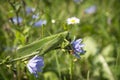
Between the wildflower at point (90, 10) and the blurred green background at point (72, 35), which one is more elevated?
the wildflower at point (90, 10)

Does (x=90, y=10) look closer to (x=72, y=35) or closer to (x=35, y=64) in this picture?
(x=72, y=35)

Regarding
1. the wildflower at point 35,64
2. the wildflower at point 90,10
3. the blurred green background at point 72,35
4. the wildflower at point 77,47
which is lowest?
the wildflower at point 35,64

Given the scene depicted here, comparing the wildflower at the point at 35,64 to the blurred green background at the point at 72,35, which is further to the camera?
the blurred green background at the point at 72,35

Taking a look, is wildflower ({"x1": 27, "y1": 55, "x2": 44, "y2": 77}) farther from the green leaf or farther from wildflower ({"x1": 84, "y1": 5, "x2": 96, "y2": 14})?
wildflower ({"x1": 84, "y1": 5, "x2": 96, "y2": 14})

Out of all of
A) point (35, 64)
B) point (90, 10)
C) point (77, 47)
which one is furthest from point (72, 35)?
point (35, 64)

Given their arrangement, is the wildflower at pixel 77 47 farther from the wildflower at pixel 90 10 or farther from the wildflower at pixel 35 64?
the wildflower at pixel 90 10

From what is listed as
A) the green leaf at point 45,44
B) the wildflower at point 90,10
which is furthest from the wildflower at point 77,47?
the wildflower at point 90,10

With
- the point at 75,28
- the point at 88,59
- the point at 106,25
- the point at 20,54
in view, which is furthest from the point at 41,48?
the point at 106,25
